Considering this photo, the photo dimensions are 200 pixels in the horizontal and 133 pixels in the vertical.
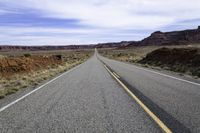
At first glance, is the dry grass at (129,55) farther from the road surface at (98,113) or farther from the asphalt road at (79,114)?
the asphalt road at (79,114)

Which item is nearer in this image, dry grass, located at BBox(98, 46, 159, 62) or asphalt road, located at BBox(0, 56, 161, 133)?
asphalt road, located at BBox(0, 56, 161, 133)

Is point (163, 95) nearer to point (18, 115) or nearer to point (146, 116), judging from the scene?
point (146, 116)

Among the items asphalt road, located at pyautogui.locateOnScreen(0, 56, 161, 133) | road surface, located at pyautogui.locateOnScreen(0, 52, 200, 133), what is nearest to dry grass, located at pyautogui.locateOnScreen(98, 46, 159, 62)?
road surface, located at pyautogui.locateOnScreen(0, 52, 200, 133)

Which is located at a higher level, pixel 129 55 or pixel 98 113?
pixel 98 113

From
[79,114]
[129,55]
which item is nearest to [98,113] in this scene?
[79,114]

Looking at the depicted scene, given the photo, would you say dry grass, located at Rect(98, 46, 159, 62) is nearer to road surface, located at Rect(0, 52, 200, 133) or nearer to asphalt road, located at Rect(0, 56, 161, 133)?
road surface, located at Rect(0, 52, 200, 133)

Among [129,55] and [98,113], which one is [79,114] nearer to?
[98,113]

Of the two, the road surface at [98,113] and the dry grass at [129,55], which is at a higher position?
the road surface at [98,113]

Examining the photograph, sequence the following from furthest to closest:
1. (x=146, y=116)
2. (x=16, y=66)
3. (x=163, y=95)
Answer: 1. (x=16, y=66)
2. (x=163, y=95)
3. (x=146, y=116)

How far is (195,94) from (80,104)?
4.39 meters

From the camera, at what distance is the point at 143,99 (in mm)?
9617

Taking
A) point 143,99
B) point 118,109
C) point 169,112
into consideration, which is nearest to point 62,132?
point 118,109

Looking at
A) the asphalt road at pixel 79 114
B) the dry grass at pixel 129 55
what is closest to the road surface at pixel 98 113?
the asphalt road at pixel 79 114

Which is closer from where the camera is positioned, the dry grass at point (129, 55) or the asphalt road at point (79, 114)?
the asphalt road at point (79, 114)
